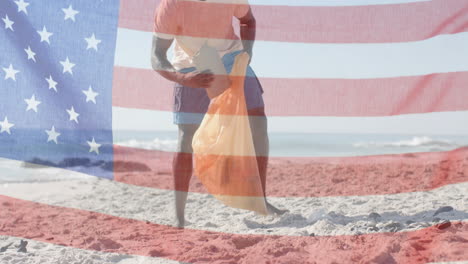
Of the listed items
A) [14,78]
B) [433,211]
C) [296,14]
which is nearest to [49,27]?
[14,78]

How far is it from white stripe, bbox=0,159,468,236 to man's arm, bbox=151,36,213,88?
31.8 inches

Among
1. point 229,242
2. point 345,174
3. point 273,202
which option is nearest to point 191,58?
point 229,242

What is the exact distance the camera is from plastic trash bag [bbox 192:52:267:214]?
95.7 inches

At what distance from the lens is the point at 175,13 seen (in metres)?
2.37

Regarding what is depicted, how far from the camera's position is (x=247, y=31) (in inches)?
105

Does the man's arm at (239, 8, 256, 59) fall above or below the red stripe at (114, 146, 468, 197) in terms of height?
above

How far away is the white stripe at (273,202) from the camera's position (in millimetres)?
2316

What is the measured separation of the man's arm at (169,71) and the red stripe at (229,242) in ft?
2.61

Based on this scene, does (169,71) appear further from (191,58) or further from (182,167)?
(182,167)

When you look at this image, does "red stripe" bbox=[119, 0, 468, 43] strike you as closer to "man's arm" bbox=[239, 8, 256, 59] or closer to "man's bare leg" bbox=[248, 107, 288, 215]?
"man's arm" bbox=[239, 8, 256, 59]

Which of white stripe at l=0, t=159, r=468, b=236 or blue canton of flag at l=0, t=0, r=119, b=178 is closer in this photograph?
white stripe at l=0, t=159, r=468, b=236

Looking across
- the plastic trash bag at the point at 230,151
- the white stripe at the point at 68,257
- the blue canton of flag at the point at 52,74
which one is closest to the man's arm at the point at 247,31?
the plastic trash bag at the point at 230,151

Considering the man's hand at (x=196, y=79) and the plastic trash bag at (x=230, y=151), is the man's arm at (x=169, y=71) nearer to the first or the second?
the man's hand at (x=196, y=79)
